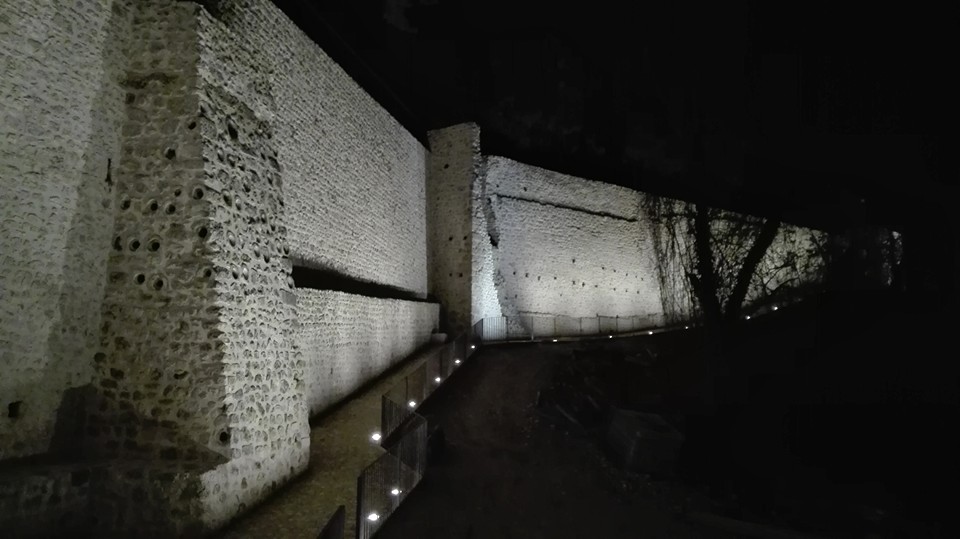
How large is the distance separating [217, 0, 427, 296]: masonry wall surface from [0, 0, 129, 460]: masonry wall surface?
146 cm

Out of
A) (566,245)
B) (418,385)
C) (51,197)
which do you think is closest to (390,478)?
(418,385)

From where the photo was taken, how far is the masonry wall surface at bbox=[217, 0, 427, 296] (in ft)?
27.2

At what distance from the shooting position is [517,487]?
23.4 feet

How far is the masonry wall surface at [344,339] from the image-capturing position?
731 cm

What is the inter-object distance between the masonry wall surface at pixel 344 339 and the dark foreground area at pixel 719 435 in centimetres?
148

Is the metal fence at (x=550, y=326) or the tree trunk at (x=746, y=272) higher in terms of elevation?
the tree trunk at (x=746, y=272)

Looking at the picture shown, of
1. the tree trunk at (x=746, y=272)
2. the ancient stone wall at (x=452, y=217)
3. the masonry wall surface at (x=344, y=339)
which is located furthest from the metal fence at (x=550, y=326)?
the tree trunk at (x=746, y=272)

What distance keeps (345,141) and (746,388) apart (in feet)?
35.9

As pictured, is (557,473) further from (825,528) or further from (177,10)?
(177,10)

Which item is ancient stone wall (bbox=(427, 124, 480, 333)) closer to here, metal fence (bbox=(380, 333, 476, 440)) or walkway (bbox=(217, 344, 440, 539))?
metal fence (bbox=(380, 333, 476, 440))

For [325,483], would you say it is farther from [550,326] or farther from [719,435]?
[550,326]

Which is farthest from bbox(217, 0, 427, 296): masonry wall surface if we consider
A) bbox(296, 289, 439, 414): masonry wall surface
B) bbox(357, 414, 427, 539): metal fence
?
bbox(357, 414, 427, 539): metal fence

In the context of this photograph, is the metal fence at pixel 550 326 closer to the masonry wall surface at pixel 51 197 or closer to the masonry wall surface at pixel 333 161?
the masonry wall surface at pixel 333 161

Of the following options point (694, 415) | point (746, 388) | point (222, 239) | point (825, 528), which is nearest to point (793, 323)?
point (746, 388)
